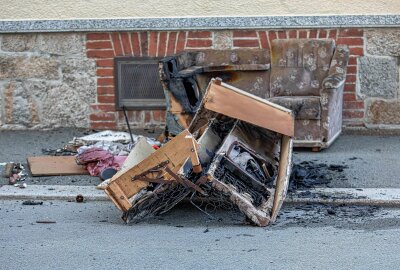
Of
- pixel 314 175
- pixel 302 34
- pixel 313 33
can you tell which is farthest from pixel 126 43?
pixel 314 175

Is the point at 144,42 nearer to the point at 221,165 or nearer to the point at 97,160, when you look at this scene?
the point at 97,160

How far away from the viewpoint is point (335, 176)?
8.84 meters

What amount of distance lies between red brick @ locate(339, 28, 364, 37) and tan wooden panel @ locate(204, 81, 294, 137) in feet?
12.9

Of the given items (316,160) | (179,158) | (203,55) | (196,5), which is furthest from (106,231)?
(196,5)

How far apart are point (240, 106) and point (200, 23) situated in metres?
4.00

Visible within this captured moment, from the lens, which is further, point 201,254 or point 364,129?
point 364,129

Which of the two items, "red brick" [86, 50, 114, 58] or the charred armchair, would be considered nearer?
the charred armchair

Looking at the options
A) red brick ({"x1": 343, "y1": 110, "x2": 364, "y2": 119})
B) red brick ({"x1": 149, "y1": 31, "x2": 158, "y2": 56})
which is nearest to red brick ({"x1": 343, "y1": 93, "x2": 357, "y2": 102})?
red brick ({"x1": 343, "y1": 110, "x2": 364, "y2": 119})

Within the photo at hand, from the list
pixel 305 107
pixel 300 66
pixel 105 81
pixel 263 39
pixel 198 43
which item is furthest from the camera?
pixel 105 81

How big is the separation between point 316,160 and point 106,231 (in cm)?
317

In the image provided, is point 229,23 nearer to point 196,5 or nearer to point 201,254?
point 196,5

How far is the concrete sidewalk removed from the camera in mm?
8102

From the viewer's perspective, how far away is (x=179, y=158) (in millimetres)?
7035

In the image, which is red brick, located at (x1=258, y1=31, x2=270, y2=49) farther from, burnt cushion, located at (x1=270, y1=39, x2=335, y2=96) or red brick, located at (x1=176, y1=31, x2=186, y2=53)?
red brick, located at (x1=176, y1=31, x2=186, y2=53)
